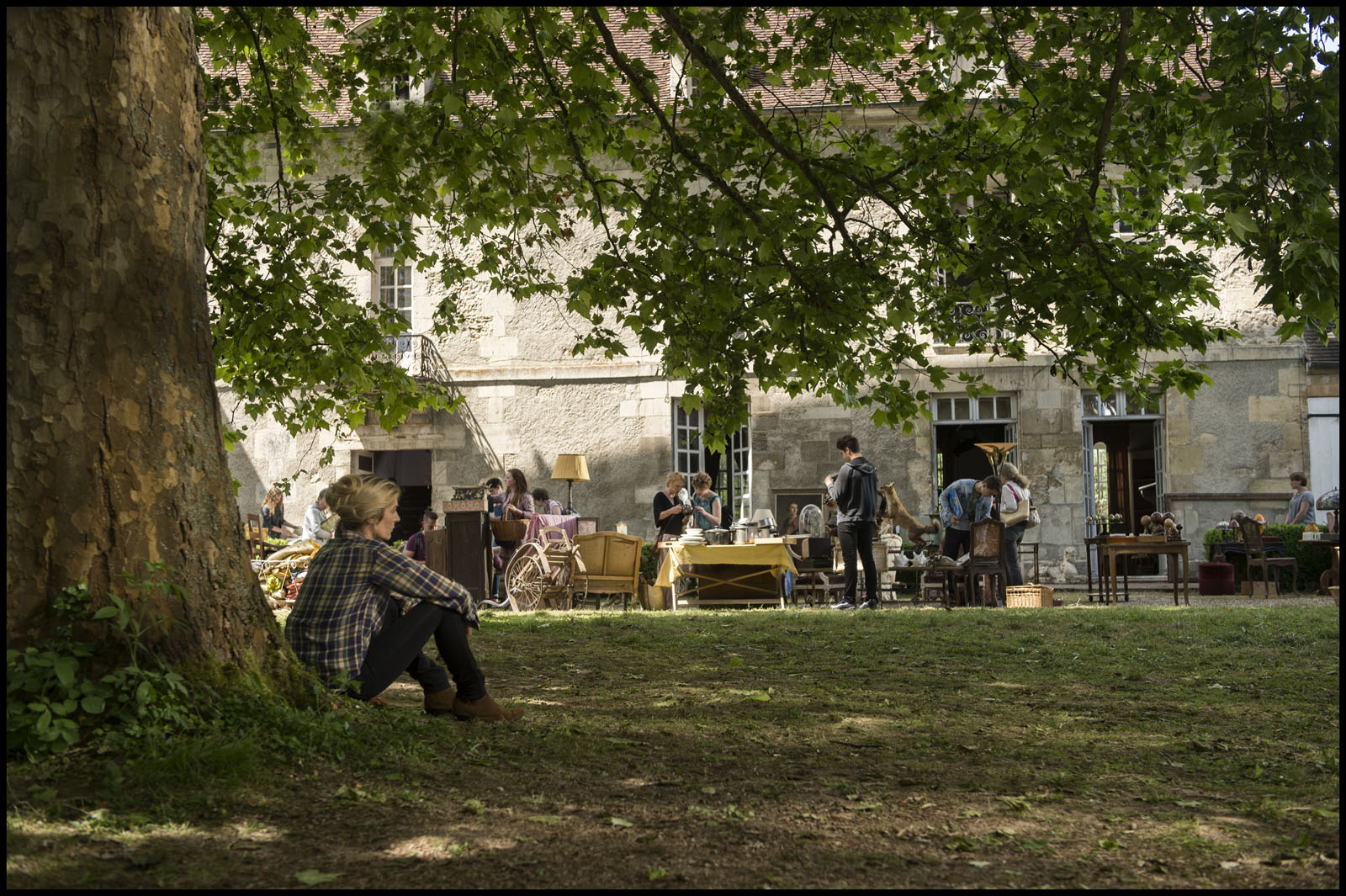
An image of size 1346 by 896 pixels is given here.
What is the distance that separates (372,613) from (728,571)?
782cm

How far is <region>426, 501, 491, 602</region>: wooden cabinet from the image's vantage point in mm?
11516

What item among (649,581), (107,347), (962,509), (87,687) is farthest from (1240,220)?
(649,581)

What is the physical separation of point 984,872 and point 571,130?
A: 5.47 m

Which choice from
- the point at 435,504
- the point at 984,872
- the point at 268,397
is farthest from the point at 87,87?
the point at 435,504

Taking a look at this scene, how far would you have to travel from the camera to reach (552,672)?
6.07 m

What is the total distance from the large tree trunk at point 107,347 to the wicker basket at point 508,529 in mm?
8022

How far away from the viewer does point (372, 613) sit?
420 cm

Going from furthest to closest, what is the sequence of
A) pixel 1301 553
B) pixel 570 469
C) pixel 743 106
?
pixel 570 469, pixel 1301 553, pixel 743 106

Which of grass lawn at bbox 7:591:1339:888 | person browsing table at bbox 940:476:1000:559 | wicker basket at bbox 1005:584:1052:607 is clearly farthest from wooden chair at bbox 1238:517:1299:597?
grass lawn at bbox 7:591:1339:888

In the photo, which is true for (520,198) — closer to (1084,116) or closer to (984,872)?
(1084,116)

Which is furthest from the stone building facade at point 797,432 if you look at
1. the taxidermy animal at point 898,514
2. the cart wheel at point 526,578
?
the cart wheel at point 526,578

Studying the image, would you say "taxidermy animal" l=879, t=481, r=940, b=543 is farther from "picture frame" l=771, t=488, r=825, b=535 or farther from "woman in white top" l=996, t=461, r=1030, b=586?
"picture frame" l=771, t=488, r=825, b=535

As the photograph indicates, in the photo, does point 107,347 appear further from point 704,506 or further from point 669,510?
point 704,506

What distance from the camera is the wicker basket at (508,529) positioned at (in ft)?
38.5
